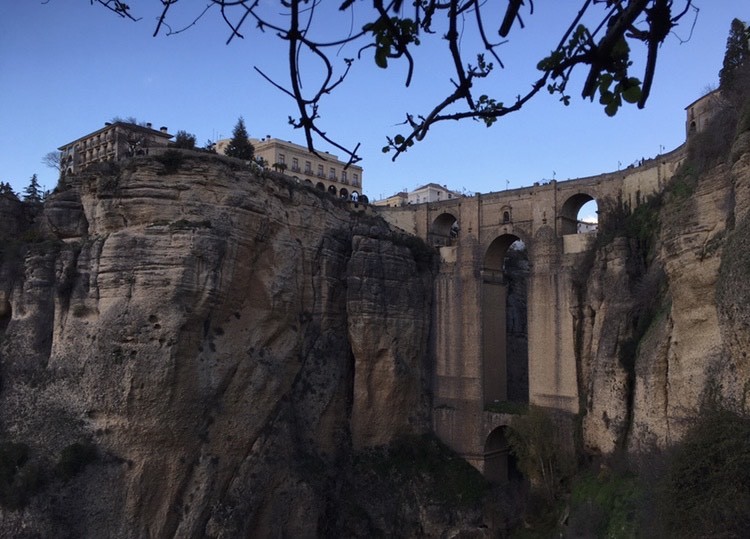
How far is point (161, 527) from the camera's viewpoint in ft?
56.4

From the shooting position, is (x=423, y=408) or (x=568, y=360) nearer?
(x=568, y=360)

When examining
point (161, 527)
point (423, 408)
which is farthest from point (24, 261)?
point (423, 408)

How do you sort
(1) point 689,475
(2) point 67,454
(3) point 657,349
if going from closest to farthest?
1. (1) point 689,475
2. (3) point 657,349
3. (2) point 67,454

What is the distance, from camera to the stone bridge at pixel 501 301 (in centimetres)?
2077

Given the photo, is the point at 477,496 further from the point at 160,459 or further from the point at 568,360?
the point at 160,459

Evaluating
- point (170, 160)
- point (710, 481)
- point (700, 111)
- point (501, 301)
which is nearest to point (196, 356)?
point (170, 160)

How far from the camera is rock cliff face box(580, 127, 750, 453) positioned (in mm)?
12268

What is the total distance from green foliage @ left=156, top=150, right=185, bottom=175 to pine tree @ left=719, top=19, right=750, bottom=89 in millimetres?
13846

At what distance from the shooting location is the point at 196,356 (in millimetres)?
18344

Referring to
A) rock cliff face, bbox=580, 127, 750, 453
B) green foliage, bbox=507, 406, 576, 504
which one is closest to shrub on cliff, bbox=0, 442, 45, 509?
green foliage, bbox=507, 406, 576, 504

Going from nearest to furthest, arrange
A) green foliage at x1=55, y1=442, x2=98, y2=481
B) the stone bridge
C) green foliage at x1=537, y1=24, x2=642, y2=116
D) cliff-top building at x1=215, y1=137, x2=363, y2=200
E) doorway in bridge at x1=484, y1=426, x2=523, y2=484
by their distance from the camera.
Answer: green foliage at x1=537, y1=24, x2=642, y2=116 → green foliage at x1=55, y1=442, x2=98, y2=481 → the stone bridge → doorway in bridge at x1=484, y1=426, x2=523, y2=484 → cliff-top building at x1=215, y1=137, x2=363, y2=200

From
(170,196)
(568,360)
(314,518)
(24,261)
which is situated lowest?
(314,518)

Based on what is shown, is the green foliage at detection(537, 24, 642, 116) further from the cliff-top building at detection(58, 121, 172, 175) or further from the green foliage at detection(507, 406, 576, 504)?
the cliff-top building at detection(58, 121, 172, 175)

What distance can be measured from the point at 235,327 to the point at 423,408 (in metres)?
7.24
